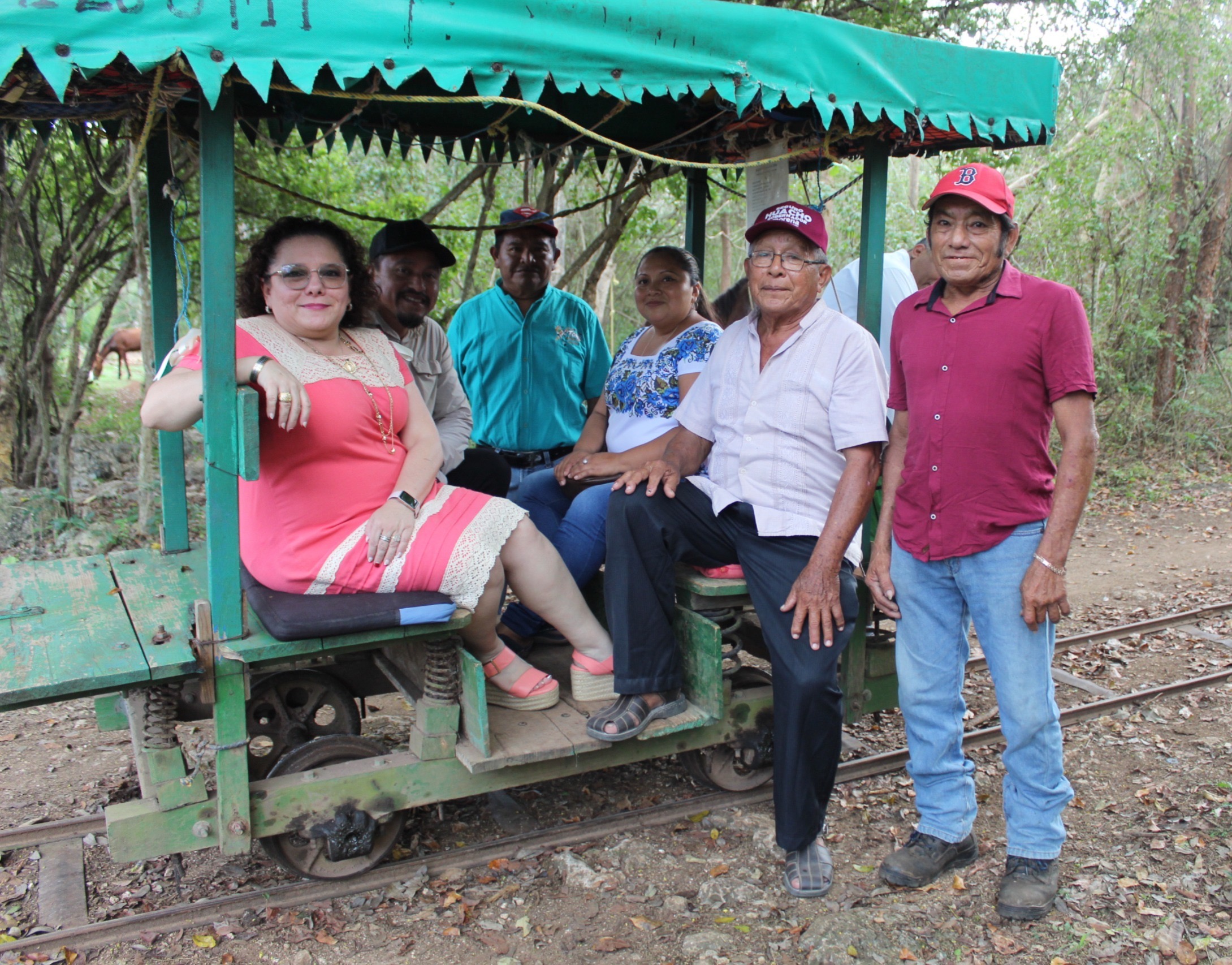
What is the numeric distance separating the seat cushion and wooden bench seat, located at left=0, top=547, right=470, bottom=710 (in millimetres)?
48

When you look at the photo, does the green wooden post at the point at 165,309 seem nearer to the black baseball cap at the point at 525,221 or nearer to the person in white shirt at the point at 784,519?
the black baseball cap at the point at 525,221

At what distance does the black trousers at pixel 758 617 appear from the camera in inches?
130

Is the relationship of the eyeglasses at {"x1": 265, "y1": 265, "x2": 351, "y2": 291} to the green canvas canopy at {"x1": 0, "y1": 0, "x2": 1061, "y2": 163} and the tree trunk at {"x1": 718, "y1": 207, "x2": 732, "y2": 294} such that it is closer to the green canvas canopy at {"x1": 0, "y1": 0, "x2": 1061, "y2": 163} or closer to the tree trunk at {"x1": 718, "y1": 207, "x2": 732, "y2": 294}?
the green canvas canopy at {"x1": 0, "y1": 0, "x2": 1061, "y2": 163}

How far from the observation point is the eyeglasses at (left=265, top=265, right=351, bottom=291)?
325cm

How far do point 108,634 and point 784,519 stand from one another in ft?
7.41

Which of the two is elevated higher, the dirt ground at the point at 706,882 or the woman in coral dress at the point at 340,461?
the woman in coral dress at the point at 340,461

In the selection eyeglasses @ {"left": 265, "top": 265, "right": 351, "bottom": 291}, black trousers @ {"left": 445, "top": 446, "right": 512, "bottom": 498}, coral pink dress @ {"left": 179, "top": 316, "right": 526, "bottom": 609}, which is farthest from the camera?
black trousers @ {"left": 445, "top": 446, "right": 512, "bottom": 498}

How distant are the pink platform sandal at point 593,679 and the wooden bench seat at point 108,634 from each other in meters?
0.70

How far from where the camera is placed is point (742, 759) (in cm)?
400

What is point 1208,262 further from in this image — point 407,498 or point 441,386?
point 407,498

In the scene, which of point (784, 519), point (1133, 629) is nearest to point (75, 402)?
point (784, 519)

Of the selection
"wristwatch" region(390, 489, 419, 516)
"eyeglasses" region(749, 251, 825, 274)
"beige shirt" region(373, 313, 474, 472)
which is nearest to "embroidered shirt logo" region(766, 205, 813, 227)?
"eyeglasses" region(749, 251, 825, 274)

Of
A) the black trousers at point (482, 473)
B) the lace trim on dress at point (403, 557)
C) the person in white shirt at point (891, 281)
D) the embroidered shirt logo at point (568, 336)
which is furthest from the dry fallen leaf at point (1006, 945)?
the embroidered shirt logo at point (568, 336)

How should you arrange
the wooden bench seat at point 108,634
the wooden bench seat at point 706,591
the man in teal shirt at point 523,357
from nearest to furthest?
the wooden bench seat at point 108,634 → the wooden bench seat at point 706,591 → the man in teal shirt at point 523,357
